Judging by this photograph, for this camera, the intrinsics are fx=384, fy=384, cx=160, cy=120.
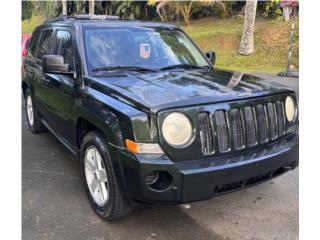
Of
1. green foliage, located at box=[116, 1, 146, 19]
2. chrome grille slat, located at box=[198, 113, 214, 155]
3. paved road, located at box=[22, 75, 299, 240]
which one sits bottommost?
paved road, located at box=[22, 75, 299, 240]

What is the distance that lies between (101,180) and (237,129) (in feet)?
4.31

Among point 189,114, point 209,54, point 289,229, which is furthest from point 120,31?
point 289,229

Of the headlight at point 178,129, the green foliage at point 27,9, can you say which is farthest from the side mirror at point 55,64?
the green foliage at point 27,9

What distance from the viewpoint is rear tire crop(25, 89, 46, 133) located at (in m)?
6.11

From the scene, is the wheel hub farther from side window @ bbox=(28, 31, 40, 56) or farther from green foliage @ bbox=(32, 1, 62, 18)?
green foliage @ bbox=(32, 1, 62, 18)

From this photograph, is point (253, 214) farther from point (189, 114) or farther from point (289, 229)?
point (189, 114)

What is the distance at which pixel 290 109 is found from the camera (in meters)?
3.65

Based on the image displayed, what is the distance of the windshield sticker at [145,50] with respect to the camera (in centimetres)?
428

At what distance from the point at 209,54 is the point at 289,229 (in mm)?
2681

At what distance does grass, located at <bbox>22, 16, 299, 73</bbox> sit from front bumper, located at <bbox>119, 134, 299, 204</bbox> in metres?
11.3

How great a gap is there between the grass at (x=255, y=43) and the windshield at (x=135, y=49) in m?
9.94

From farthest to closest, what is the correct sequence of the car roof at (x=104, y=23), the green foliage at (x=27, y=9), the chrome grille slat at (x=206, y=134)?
1. the green foliage at (x=27, y=9)
2. the car roof at (x=104, y=23)
3. the chrome grille slat at (x=206, y=134)

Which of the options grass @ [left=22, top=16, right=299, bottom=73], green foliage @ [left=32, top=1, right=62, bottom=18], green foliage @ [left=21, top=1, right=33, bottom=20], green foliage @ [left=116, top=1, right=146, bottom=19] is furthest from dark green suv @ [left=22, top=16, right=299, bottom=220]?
green foliage @ [left=21, top=1, right=33, bottom=20]

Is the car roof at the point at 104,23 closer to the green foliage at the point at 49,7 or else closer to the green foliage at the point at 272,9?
the green foliage at the point at 272,9
